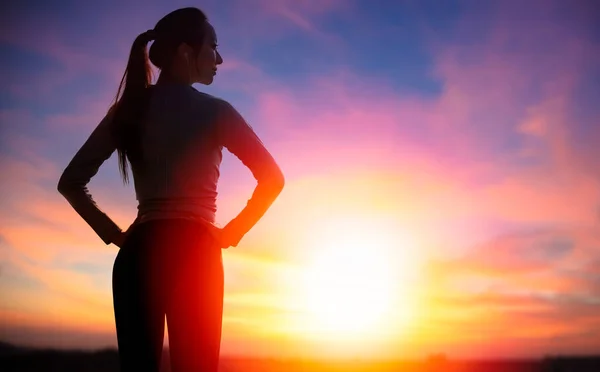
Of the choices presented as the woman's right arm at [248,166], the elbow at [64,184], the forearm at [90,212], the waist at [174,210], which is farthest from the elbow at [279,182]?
the elbow at [64,184]

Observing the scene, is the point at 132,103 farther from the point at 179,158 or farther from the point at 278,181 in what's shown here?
the point at 278,181

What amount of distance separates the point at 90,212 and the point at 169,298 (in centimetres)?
102

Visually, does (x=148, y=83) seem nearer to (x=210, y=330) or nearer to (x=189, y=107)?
→ (x=189, y=107)

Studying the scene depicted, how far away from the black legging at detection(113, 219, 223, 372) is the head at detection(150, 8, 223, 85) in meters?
0.94

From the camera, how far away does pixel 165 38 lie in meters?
3.81

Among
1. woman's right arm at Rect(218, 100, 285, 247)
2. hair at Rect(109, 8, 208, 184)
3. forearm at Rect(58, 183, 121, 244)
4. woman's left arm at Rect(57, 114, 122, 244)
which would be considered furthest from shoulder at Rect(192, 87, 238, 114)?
forearm at Rect(58, 183, 121, 244)

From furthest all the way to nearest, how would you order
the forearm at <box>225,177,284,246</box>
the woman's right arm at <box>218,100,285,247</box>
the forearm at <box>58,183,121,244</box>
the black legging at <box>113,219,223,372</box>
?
1. the forearm at <box>58,183,121,244</box>
2. the forearm at <box>225,177,284,246</box>
3. the woman's right arm at <box>218,100,285,247</box>
4. the black legging at <box>113,219,223,372</box>

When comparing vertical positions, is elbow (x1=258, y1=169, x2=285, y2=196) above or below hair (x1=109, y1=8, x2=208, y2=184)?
below

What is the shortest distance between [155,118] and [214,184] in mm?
486

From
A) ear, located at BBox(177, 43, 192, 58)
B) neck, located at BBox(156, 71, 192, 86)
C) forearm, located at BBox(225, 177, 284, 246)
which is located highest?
ear, located at BBox(177, 43, 192, 58)

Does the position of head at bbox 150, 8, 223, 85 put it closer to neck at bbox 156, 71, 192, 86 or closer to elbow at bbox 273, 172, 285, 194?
neck at bbox 156, 71, 192, 86

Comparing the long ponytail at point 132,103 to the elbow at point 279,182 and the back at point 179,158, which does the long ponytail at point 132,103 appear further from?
the elbow at point 279,182

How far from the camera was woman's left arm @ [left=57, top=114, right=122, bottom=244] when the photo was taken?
388 centimetres

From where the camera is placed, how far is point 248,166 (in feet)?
12.7
